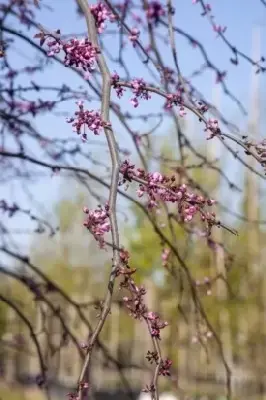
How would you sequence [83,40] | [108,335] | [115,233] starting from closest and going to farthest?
1. [115,233]
2. [83,40]
3. [108,335]

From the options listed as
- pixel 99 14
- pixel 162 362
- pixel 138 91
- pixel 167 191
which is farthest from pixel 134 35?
pixel 162 362

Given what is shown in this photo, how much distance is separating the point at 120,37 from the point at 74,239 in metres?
9.21

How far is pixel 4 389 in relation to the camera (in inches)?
308

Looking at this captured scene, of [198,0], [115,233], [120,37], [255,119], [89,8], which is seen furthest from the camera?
[255,119]

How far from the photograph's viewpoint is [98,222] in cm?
101

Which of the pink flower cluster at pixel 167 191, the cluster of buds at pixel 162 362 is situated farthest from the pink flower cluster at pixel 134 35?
the cluster of buds at pixel 162 362

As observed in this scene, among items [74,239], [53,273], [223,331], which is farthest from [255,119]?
[53,273]

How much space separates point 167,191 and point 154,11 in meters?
1.18

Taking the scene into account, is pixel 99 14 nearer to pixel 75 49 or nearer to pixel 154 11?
pixel 75 49

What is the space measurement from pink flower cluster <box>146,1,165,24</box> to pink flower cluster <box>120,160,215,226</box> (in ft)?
3.72

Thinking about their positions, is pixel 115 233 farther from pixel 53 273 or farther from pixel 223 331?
pixel 53 273

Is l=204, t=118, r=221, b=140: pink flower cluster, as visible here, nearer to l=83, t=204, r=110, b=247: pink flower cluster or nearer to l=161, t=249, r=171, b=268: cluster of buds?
l=83, t=204, r=110, b=247: pink flower cluster

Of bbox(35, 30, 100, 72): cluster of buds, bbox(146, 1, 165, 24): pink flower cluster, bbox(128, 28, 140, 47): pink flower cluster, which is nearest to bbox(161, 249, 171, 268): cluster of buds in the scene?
bbox(128, 28, 140, 47): pink flower cluster

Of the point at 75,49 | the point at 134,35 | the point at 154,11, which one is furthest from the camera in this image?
the point at 154,11
